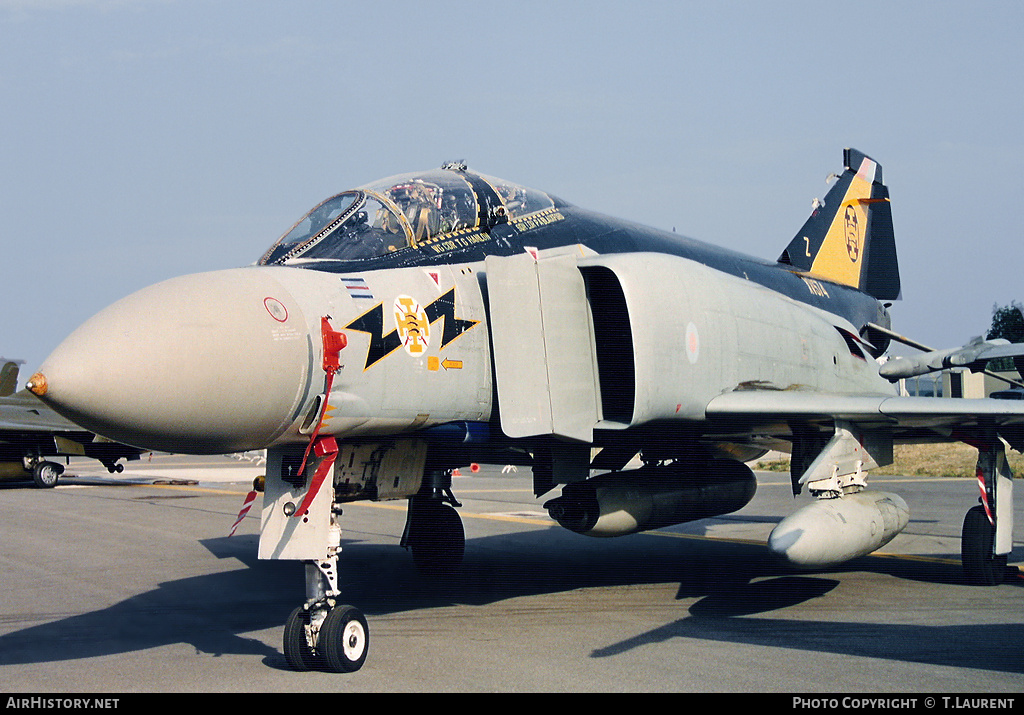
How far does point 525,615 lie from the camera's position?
7199 millimetres

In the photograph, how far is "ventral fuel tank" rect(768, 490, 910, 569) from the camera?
6641mm

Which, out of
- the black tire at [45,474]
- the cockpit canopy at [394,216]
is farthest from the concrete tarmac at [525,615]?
the black tire at [45,474]

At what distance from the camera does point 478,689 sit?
4.90 meters

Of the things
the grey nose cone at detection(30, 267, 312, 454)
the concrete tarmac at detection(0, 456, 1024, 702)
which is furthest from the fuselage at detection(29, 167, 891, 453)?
the concrete tarmac at detection(0, 456, 1024, 702)

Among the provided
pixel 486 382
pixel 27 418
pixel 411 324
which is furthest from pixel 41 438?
pixel 411 324

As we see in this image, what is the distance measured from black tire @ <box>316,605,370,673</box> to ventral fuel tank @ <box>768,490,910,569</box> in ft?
9.45

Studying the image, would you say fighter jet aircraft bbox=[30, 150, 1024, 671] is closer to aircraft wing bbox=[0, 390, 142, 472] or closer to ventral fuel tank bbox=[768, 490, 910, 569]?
ventral fuel tank bbox=[768, 490, 910, 569]

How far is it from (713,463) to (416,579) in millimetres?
3131

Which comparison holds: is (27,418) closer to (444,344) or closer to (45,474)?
(45,474)

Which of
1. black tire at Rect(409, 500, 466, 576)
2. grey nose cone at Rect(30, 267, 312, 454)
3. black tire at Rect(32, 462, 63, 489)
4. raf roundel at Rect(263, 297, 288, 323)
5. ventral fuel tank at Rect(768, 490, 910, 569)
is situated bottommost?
black tire at Rect(32, 462, 63, 489)

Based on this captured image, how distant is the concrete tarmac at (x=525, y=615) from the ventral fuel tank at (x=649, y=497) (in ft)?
2.13

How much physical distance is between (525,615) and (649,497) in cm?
163

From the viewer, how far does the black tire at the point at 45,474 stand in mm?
21734
